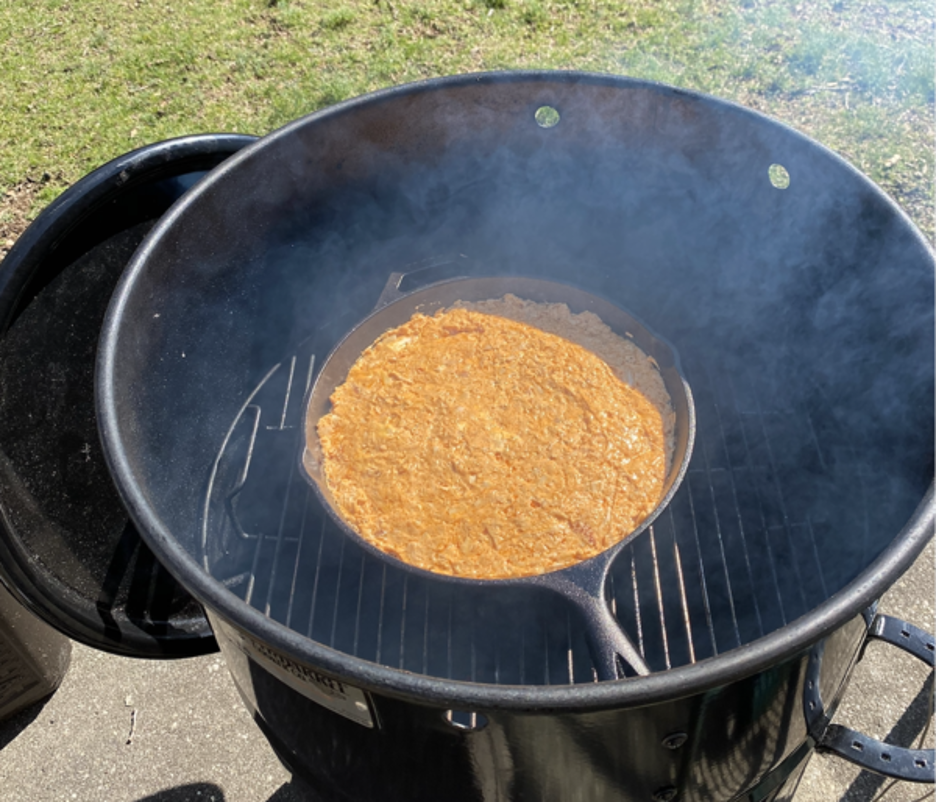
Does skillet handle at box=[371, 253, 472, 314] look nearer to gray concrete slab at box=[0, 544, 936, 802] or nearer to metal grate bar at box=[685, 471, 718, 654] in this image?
metal grate bar at box=[685, 471, 718, 654]

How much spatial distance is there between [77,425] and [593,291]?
1.89m

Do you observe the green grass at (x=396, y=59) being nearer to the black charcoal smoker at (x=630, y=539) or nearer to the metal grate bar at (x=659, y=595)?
the black charcoal smoker at (x=630, y=539)

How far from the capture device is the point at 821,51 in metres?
5.59

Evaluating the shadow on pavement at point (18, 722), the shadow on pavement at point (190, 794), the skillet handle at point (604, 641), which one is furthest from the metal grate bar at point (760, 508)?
the shadow on pavement at point (18, 722)

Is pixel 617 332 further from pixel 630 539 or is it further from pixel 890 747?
pixel 890 747

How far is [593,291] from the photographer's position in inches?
116

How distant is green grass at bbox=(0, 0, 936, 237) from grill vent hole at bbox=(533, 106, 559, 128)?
3.05 m

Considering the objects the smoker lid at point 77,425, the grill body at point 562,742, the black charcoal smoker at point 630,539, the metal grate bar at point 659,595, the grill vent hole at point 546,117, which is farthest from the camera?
the grill vent hole at point 546,117

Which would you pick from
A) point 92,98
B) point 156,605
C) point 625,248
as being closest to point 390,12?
point 92,98

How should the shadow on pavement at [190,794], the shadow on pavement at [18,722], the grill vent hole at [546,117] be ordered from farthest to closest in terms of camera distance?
the shadow on pavement at [18,722] < the shadow on pavement at [190,794] < the grill vent hole at [546,117]

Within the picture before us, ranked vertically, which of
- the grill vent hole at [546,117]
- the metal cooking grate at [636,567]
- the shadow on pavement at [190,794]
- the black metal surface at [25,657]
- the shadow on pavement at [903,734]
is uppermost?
the grill vent hole at [546,117]

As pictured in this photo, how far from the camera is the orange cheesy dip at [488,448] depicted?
214 cm

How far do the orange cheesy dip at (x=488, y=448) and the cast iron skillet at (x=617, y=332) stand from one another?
0.05 meters

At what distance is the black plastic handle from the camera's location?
1.93 m
